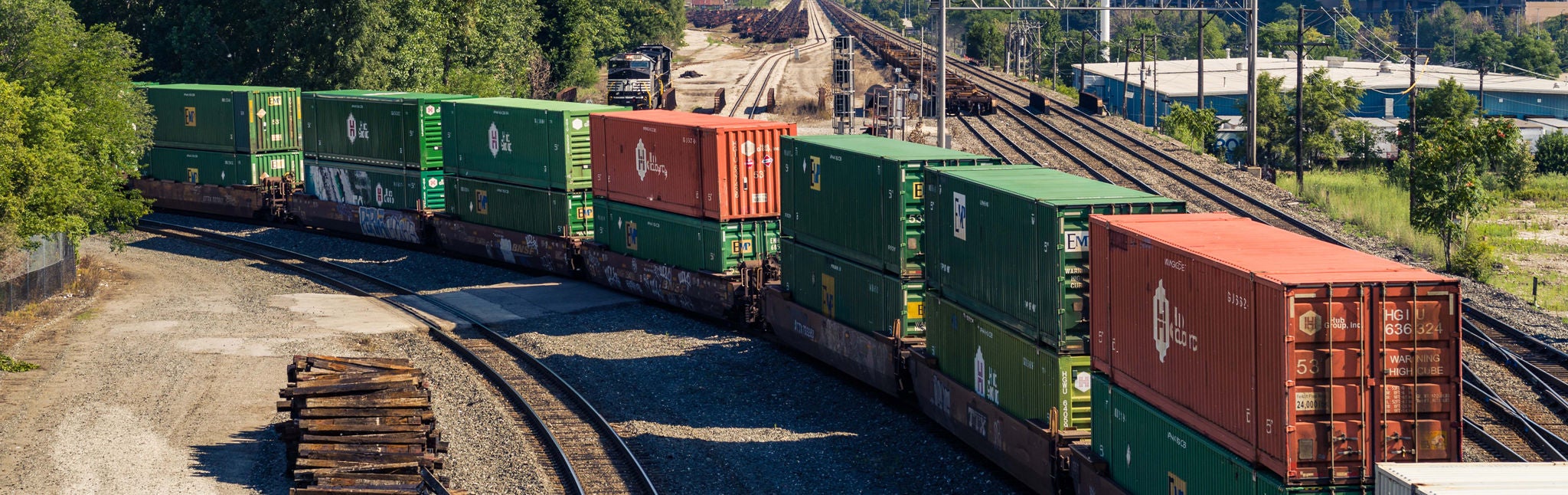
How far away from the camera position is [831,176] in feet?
83.7

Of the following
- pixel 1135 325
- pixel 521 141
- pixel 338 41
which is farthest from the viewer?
pixel 338 41

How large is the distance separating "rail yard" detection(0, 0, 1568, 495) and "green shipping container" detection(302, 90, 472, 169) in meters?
0.13

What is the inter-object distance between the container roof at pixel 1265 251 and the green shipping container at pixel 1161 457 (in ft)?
6.14

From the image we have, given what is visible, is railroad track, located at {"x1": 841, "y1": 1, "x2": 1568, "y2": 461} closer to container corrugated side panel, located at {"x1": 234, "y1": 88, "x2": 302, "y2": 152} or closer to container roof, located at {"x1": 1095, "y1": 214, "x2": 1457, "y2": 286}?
container roof, located at {"x1": 1095, "y1": 214, "x2": 1457, "y2": 286}

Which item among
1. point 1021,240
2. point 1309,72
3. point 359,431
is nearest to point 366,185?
point 359,431

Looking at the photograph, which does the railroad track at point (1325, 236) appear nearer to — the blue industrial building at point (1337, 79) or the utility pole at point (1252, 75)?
the utility pole at point (1252, 75)

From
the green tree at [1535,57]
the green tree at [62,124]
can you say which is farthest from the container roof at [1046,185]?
the green tree at [1535,57]

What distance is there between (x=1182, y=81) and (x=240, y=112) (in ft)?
243

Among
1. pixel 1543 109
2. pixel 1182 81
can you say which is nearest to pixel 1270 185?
pixel 1182 81

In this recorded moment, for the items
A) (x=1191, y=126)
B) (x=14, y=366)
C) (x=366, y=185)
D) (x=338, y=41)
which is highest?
(x=338, y=41)

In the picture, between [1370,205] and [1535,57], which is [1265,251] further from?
[1535,57]

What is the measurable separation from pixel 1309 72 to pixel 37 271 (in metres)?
94.0

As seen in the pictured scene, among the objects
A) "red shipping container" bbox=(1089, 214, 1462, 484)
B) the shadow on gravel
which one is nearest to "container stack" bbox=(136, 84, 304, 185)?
the shadow on gravel

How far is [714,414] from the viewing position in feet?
79.1
